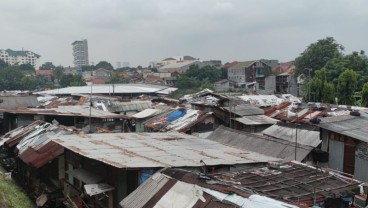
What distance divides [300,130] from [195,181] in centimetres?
1101

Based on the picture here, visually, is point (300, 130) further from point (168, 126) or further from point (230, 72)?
point (230, 72)

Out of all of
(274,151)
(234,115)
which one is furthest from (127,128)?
(274,151)

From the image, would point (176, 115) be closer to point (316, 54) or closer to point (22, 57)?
point (316, 54)

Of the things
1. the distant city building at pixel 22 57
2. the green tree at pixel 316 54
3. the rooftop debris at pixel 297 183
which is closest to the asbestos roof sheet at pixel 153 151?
the rooftop debris at pixel 297 183

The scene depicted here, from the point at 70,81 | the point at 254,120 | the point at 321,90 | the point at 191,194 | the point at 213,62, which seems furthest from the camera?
the point at 213,62

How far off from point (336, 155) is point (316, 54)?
158 feet

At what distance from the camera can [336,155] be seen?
15562 millimetres

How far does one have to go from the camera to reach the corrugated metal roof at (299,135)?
1722 cm

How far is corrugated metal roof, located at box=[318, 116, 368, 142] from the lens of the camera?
1431 centimetres

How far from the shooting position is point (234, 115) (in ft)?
87.3

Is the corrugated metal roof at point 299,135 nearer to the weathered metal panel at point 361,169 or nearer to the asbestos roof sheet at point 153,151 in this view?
the weathered metal panel at point 361,169

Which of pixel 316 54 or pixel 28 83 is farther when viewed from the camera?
pixel 28 83

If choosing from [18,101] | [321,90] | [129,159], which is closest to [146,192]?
[129,159]

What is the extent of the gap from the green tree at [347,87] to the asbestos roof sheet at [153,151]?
27514 millimetres
